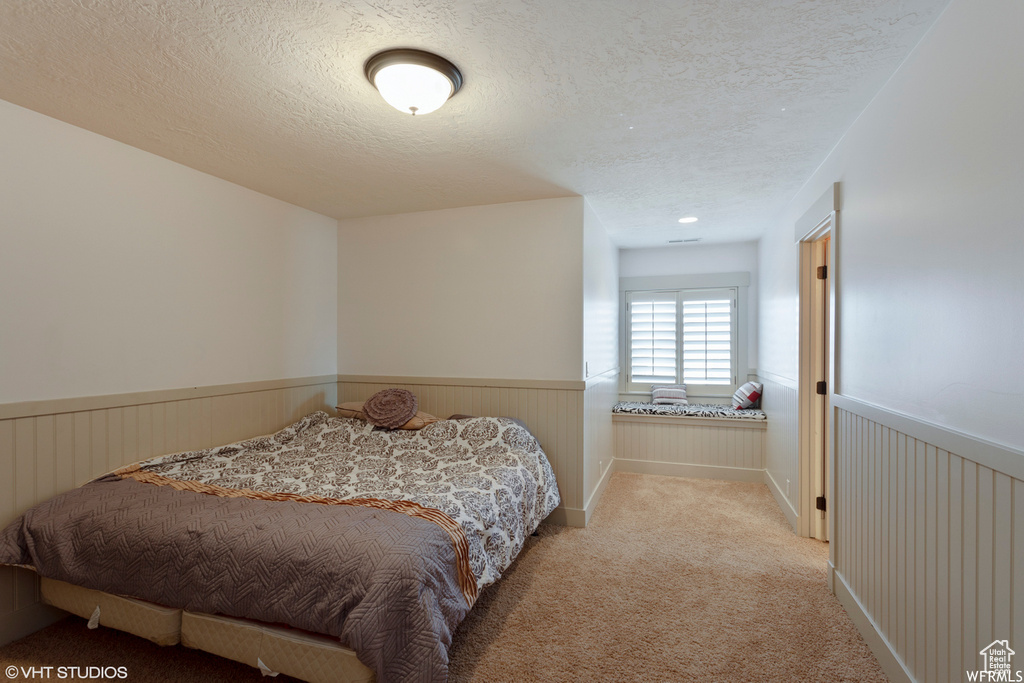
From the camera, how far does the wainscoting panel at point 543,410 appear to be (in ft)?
11.1

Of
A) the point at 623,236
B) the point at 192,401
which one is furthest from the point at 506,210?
the point at 192,401

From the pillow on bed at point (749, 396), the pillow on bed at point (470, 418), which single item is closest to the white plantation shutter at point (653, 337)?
the pillow on bed at point (749, 396)

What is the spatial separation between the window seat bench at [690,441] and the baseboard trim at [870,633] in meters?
1.96

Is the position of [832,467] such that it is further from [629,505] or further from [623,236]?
[623,236]

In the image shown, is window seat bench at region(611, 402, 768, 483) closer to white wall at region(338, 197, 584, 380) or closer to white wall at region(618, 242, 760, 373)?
white wall at region(618, 242, 760, 373)

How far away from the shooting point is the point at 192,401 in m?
2.79

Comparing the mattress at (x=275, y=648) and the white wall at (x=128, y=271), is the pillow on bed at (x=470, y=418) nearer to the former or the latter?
the white wall at (x=128, y=271)

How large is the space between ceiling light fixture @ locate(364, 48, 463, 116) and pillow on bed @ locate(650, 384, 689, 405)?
154 inches

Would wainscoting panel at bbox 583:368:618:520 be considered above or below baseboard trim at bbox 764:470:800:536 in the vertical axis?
above

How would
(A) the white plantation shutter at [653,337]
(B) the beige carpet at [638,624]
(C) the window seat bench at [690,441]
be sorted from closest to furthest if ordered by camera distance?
(B) the beige carpet at [638,624]
(C) the window seat bench at [690,441]
(A) the white plantation shutter at [653,337]

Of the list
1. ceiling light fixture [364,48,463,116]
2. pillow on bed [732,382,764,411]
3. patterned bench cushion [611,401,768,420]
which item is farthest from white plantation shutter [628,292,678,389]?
ceiling light fixture [364,48,463,116]

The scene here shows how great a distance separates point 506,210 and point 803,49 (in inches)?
85.1

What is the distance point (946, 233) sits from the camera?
58.7 inches

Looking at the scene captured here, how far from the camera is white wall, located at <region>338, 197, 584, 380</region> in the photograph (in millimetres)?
3430
